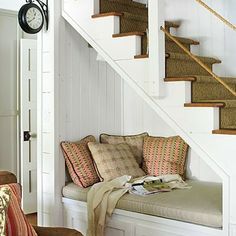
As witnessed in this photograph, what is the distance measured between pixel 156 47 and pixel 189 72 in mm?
490

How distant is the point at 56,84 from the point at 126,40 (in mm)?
949

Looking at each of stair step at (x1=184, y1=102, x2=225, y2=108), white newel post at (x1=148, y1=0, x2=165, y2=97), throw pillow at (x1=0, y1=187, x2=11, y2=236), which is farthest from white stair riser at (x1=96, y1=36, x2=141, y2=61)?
throw pillow at (x1=0, y1=187, x2=11, y2=236)

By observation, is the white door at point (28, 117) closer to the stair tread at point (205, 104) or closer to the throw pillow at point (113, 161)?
the throw pillow at point (113, 161)

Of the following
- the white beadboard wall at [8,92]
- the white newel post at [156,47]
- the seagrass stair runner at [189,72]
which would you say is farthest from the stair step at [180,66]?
the white beadboard wall at [8,92]

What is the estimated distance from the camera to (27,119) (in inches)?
213

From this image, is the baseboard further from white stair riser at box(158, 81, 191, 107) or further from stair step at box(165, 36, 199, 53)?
stair step at box(165, 36, 199, 53)

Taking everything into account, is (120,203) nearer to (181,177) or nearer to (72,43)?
(181,177)

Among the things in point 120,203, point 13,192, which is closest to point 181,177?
point 120,203

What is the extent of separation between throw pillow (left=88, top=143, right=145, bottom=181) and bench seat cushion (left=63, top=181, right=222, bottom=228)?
249 mm

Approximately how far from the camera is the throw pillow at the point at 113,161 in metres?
4.10

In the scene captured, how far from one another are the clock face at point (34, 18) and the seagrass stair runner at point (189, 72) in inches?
24.2

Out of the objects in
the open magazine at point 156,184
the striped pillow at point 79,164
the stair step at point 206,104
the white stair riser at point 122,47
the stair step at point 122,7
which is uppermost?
the stair step at point 122,7

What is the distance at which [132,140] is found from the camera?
4641mm

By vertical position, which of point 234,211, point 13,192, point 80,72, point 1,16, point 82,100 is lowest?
point 234,211
